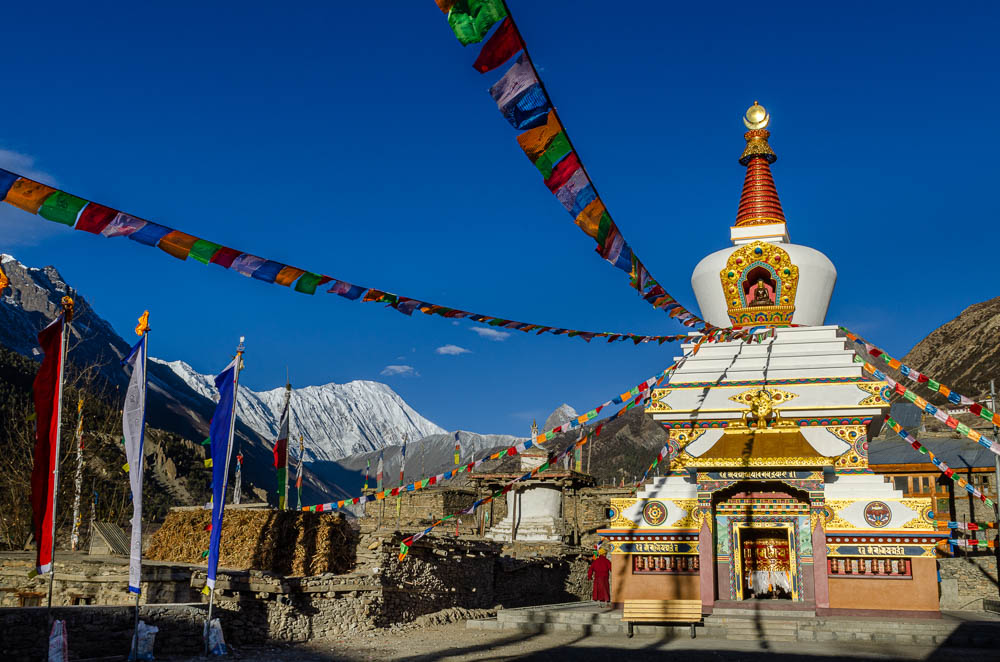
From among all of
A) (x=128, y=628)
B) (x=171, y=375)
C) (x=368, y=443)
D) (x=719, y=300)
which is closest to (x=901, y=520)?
(x=719, y=300)

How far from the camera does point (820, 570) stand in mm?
14062

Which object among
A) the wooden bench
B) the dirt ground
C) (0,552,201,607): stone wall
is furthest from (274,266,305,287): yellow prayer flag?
the wooden bench

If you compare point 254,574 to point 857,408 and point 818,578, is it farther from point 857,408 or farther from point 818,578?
point 857,408

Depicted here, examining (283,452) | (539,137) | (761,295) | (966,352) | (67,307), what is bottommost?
(283,452)

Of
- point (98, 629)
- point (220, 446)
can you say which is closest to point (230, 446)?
point (220, 446)

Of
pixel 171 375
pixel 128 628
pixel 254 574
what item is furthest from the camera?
pixel 171 375

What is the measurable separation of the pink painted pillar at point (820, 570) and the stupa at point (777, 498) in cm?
2

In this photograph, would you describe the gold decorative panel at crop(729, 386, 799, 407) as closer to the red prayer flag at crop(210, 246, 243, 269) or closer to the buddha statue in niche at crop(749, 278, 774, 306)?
the buddha statue in niche at crop(749, 278, 774, 306)

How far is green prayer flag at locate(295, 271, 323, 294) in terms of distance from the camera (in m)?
8.30

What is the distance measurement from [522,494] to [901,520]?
67.6 feet

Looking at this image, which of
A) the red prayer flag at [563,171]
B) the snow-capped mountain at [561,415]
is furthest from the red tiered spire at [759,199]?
the snow-capped mountain at [561,415]

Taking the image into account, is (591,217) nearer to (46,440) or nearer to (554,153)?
(554,153)

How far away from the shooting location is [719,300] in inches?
725

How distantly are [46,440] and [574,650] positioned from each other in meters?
7.18
